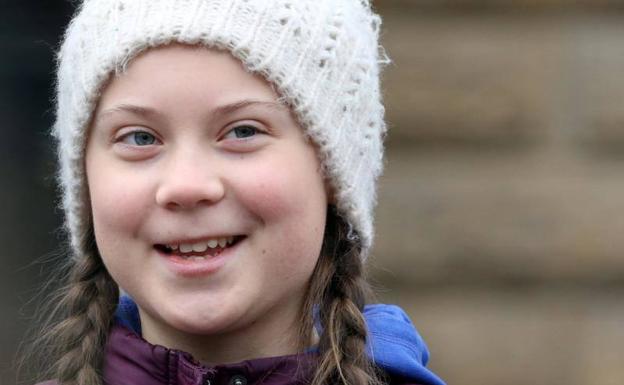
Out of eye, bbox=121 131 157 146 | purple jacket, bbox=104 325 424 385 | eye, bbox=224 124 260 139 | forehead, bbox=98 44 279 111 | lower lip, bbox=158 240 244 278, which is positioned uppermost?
forehead, bbox=98 44 279 111

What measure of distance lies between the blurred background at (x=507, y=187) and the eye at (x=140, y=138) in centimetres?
185

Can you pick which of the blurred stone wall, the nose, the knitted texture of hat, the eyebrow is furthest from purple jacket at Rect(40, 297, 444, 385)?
the blurred stone wall

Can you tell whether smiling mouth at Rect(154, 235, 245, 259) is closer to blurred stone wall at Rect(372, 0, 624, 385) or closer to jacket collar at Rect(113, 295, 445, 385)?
jacket collar at Rect(113, 295, 445, 385)

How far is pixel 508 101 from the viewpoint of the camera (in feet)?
14.0

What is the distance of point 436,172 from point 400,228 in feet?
0.64

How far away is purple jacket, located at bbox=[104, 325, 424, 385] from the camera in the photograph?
98.2 inches

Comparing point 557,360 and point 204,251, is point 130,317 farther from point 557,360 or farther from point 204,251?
point 557,360

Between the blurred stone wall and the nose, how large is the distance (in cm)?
190

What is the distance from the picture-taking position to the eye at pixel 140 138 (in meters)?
2.46

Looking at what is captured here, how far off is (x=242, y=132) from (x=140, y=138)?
0.56 ft

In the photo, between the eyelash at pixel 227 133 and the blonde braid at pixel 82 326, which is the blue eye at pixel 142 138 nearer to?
the eyelash at pixel 227 133

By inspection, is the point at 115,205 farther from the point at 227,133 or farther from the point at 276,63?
the point at 276,63

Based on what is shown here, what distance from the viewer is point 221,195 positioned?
7.88 ft

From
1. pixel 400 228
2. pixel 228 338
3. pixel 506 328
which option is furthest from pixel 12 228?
pixel 228 338
